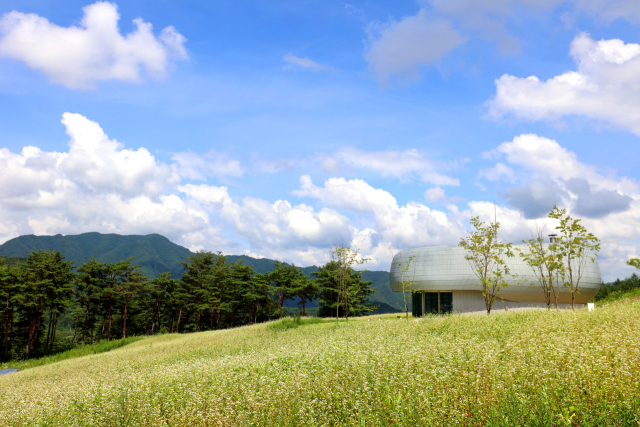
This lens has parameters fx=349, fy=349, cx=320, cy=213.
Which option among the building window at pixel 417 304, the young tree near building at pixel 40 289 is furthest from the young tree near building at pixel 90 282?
the building window at pixel 417 304

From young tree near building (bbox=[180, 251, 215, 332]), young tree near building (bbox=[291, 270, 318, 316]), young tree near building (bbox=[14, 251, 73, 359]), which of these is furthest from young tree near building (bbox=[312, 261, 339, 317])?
young tree near building (bbox=[14, 251, 73, 359])

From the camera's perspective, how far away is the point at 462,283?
36344 mm

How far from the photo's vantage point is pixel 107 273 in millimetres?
47219

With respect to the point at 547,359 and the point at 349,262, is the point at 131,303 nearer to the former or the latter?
the point at 349,262

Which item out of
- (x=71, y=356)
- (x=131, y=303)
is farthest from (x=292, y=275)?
(x=71, y=356)

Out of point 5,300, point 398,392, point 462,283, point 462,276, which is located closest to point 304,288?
point 462,283

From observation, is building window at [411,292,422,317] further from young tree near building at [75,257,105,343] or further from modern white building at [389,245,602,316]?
young tree near building at [75,257,105,343]

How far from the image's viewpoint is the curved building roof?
3503 cm

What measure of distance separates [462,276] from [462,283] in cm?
73

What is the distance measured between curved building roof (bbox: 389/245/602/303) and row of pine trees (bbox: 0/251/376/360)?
369 inches

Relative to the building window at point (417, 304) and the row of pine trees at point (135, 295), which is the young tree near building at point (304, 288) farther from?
the building window at point (417, 304)

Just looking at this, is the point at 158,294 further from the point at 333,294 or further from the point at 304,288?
the point at 333,294

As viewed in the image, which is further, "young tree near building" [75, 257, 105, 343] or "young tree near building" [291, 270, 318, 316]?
"young tree near building" [291, 270, 318, 316]

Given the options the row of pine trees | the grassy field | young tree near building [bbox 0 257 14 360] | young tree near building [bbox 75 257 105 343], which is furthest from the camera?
young tree near building [bbox 75 257 105 343]
